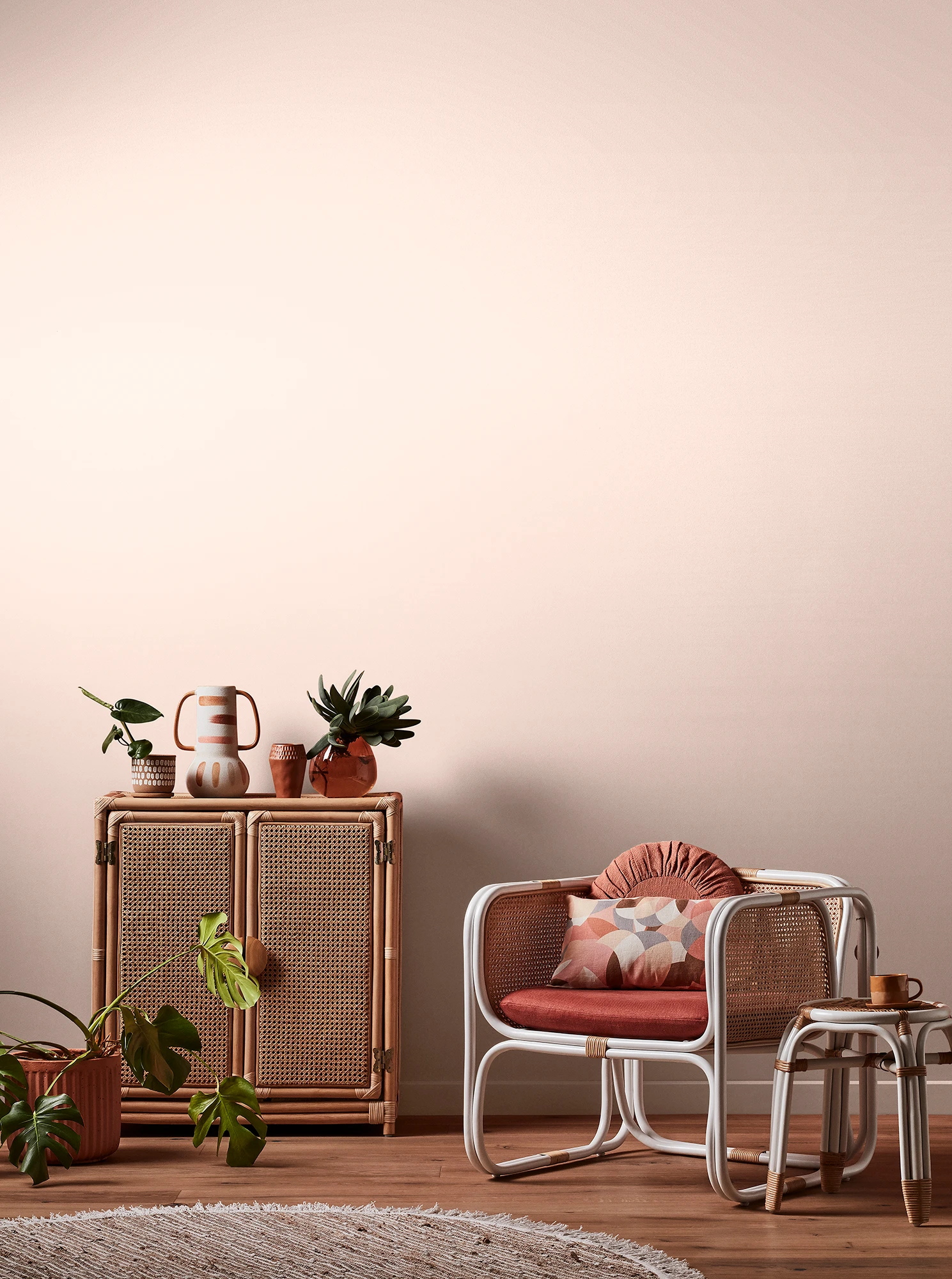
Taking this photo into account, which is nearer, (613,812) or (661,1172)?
(661,1172)

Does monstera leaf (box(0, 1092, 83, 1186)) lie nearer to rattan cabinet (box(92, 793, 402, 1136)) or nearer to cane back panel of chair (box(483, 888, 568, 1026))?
rattan cabinet (box(92, 793, 402, 1136))

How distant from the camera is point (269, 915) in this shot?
3096 mm

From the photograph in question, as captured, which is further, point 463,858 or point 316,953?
point 463,858

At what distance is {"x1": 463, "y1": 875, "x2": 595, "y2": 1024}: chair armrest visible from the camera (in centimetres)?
272

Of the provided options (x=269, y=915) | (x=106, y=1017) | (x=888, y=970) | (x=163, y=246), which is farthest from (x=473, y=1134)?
(x=163, y=246)

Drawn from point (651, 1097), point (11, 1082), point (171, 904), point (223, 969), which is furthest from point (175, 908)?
point (651, 1097)

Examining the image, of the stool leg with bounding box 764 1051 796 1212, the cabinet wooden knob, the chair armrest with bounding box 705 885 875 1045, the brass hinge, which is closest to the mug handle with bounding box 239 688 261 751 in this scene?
the brass hinge

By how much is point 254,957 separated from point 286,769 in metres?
0.47

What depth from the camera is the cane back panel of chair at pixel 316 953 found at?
10.0 feet

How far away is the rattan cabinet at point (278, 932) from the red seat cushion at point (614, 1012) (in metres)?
0.52

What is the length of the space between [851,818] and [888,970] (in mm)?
410

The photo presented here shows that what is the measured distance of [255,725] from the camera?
136 inches

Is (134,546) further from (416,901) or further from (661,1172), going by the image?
(661,1172)

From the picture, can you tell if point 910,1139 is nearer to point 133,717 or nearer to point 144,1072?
point 144,1072
